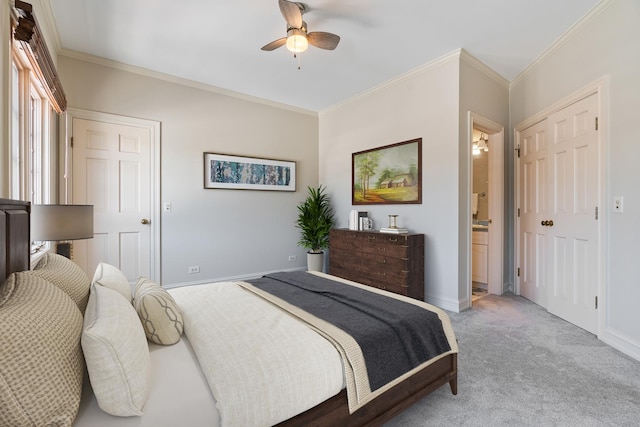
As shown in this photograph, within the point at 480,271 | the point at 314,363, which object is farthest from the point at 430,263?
the point at 314,363

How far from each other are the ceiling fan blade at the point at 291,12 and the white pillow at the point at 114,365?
7.32 ft

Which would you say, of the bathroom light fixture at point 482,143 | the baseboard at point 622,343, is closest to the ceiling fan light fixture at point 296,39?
the baseboard at point 622,343

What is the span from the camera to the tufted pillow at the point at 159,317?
134 centimetres

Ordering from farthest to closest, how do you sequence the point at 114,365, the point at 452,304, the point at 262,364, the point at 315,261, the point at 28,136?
the point at 315,261
the point at 452,304
the point at 28,136
the point at 262,364
the point at 114,365

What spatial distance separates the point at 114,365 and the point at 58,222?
4.69 ft

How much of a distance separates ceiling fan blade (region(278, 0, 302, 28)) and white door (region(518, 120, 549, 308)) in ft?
8.98

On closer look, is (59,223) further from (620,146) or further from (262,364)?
(620,146)

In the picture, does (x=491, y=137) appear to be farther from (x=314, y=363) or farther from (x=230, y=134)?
(x=314, y=363)

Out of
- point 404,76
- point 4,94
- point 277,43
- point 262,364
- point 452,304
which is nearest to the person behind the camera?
point 262,364

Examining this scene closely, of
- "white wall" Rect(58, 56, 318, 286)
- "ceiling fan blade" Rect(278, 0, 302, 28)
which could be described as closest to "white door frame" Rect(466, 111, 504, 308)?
"ceiling fan blade" Rect(278, 0, 302, 28)

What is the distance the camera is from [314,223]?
464cm

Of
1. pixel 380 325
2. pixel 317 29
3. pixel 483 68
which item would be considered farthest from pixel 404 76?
pixel 380 325

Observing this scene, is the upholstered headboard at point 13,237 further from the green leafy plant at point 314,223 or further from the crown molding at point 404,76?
the crown molding at point 404,76

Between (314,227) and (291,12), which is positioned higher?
(291,12)
